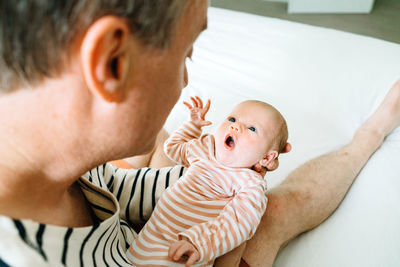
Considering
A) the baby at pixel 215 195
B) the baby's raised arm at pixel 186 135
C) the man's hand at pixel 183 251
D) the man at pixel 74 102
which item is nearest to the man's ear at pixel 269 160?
the baby at pixel 215 195

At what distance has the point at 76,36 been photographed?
398 millimetres

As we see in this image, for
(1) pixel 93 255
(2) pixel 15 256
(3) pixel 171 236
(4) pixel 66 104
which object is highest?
(4) pixel 66 104

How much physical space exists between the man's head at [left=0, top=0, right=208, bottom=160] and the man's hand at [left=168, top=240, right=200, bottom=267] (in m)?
0.32

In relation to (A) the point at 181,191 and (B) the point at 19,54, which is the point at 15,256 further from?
(A) the point at 181,191

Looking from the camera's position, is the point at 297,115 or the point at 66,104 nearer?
the point at 66,104

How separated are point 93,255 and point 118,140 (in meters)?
0.21

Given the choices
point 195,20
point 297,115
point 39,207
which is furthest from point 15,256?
point 297,115

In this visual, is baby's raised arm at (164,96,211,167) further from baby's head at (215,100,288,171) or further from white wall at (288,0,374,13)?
white wall at (288,0,374,13)

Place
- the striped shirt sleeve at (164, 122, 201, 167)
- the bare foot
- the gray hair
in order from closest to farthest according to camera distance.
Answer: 1. the gray hair
2. the striped shirt sleeve at (164, 122, 201, 167)
3. the bare foot

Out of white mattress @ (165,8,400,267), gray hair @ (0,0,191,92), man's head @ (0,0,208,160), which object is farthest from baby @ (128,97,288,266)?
gray hair @ (0,0,191,92)

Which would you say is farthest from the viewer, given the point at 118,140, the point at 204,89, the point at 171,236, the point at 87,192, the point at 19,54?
the point at 204,89

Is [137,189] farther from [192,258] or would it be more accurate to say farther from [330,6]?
[330,6]

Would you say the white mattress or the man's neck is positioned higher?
A: the man's neck

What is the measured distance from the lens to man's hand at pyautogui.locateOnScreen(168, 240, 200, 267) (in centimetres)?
75
